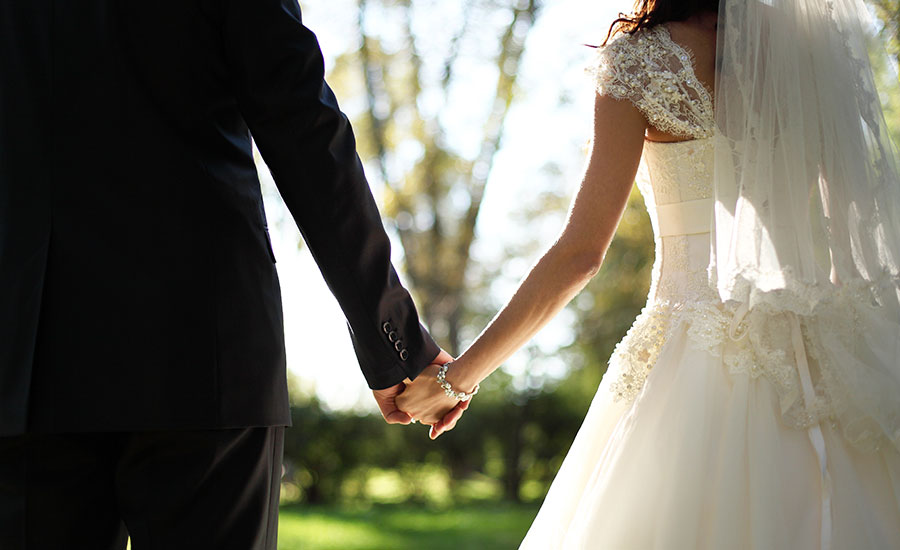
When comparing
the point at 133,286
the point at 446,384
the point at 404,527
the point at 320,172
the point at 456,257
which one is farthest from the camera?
the point at 456,257

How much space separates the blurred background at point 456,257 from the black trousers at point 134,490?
6.69m

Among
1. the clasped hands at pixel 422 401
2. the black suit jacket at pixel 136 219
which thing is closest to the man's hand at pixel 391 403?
the clasped hands at pixel 422 401

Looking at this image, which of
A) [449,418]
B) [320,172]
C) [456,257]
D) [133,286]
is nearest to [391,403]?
[449,418]

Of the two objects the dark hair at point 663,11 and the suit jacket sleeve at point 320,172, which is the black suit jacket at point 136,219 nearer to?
the suit jacket sleeve at point 320,172

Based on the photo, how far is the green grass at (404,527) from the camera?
6.83m

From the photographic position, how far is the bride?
1.88 metres

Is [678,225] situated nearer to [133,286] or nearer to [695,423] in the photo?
[695,423]

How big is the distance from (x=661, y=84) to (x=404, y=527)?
6.37 meters

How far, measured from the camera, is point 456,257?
11.9m

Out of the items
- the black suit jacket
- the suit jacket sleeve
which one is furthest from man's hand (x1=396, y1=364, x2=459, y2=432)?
the black suit jacket

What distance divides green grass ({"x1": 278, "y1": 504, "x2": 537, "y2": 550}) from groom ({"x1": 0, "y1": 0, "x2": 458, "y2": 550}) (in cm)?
512

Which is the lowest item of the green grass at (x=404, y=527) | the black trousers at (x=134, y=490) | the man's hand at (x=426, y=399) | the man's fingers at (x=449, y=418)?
the green grass at (x=404, y=527)

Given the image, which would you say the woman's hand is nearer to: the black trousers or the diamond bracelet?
the diamond bracelet

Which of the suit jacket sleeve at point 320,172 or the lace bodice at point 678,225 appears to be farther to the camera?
the lace bodice at point 678,225
